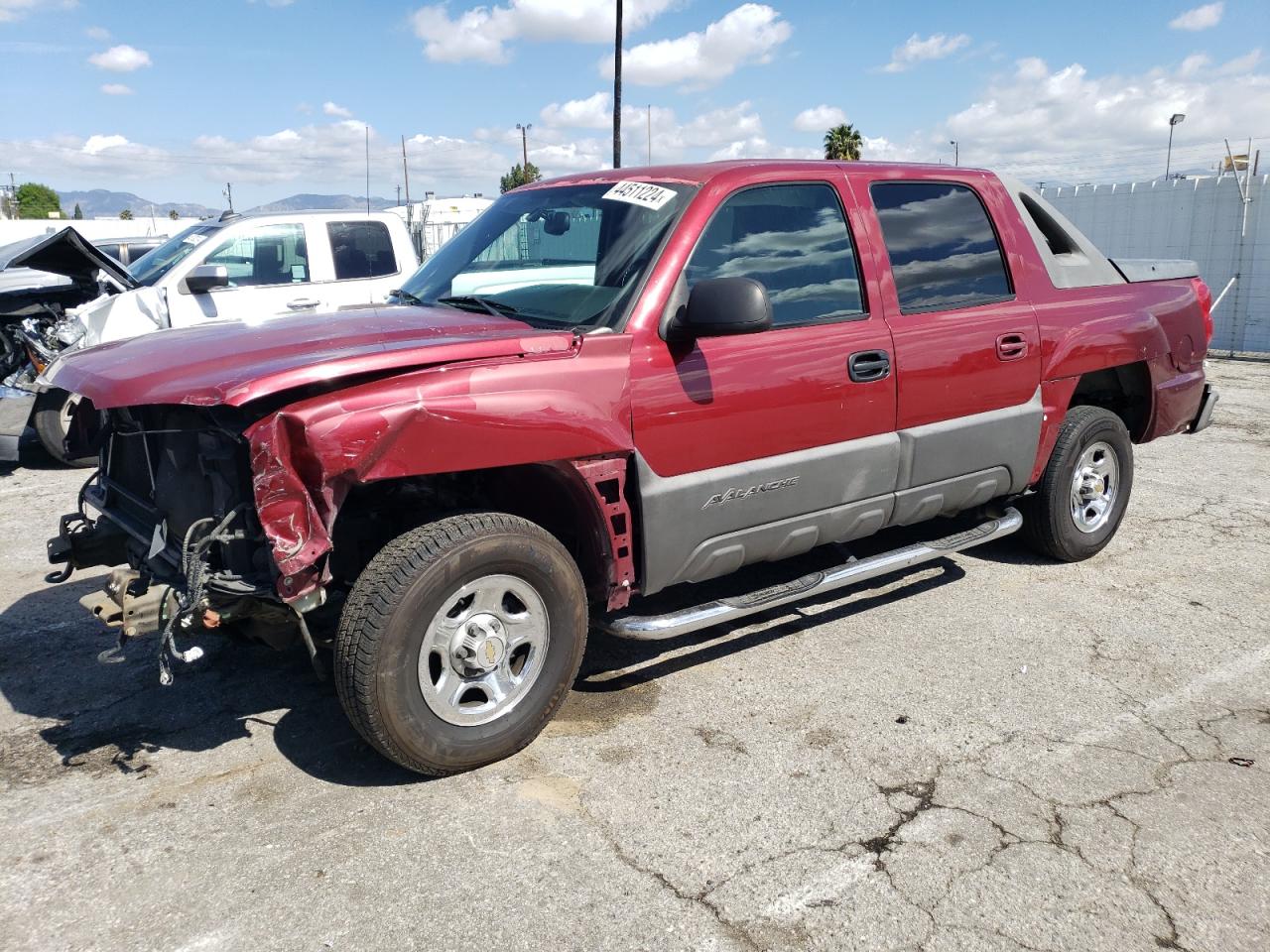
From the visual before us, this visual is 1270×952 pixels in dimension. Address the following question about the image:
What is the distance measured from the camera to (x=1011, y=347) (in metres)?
4.66

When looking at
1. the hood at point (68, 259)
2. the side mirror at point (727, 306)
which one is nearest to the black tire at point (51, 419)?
the hood at point (68, 259)

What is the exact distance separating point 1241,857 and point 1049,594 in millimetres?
2267

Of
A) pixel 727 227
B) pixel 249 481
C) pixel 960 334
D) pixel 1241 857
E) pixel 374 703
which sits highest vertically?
pixel 727 227

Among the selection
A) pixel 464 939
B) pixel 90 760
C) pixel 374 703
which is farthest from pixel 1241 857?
pixel 90 760

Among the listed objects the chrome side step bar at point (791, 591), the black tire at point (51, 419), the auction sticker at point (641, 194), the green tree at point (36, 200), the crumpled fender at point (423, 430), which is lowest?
the chrome side step bar at point (791, 591)

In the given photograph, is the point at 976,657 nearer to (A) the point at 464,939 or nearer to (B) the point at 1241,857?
(B) the point at 1241,857

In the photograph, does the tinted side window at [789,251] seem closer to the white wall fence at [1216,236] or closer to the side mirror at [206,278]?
the side mirror at [206,278]

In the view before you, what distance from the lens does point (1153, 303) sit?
17.7ft

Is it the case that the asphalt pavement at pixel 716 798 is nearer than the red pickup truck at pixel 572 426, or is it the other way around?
the asphalt pavement at pixel 716 798

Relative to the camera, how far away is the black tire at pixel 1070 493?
5145mm

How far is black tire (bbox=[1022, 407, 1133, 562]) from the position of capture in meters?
5.14

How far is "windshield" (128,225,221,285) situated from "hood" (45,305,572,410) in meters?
5.17

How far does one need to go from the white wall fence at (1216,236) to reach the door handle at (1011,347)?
1081cm

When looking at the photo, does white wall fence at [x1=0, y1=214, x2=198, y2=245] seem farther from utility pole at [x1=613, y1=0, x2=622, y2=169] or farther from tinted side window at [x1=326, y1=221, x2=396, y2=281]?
tinted side window at [x1=326, y1=221, x2=396, y2=281]
